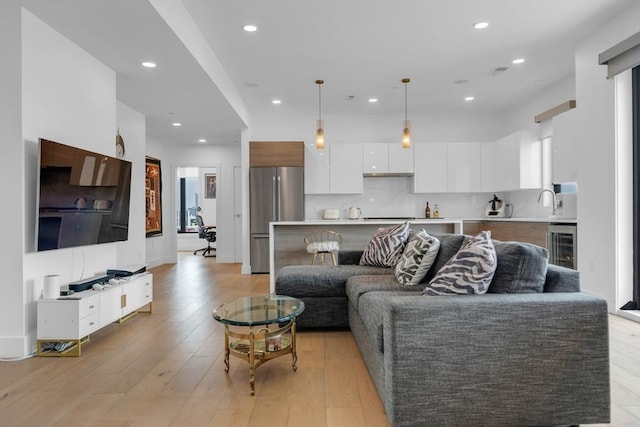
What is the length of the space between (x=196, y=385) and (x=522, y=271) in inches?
75.5

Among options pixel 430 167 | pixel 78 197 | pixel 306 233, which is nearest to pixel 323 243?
pixel 306 233

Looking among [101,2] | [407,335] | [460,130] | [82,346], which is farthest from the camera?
[460,130]

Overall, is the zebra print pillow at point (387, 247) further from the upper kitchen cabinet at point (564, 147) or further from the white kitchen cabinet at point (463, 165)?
the white kitchen cabinet at point (463, 165)

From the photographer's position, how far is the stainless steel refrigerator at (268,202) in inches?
271

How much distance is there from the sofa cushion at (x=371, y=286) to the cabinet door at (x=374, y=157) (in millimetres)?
3979

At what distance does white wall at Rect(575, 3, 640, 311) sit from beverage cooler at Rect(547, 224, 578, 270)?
0.55ft

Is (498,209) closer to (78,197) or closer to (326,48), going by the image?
(326,48)

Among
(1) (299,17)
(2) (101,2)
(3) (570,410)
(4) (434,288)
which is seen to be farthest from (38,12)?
(3) (570,410)

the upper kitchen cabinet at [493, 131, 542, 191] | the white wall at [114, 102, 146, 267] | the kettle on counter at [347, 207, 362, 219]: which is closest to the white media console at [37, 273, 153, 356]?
the white wall at [114, 102, 146, 267]

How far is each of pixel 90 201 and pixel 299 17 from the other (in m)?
2.46

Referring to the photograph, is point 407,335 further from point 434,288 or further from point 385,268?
point 385,268

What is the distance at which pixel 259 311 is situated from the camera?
2.57 metres

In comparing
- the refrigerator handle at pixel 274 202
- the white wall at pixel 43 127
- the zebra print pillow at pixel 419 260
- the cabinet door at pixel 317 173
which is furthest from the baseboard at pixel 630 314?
the white wall at pixel 43 127

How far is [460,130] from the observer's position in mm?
7406
